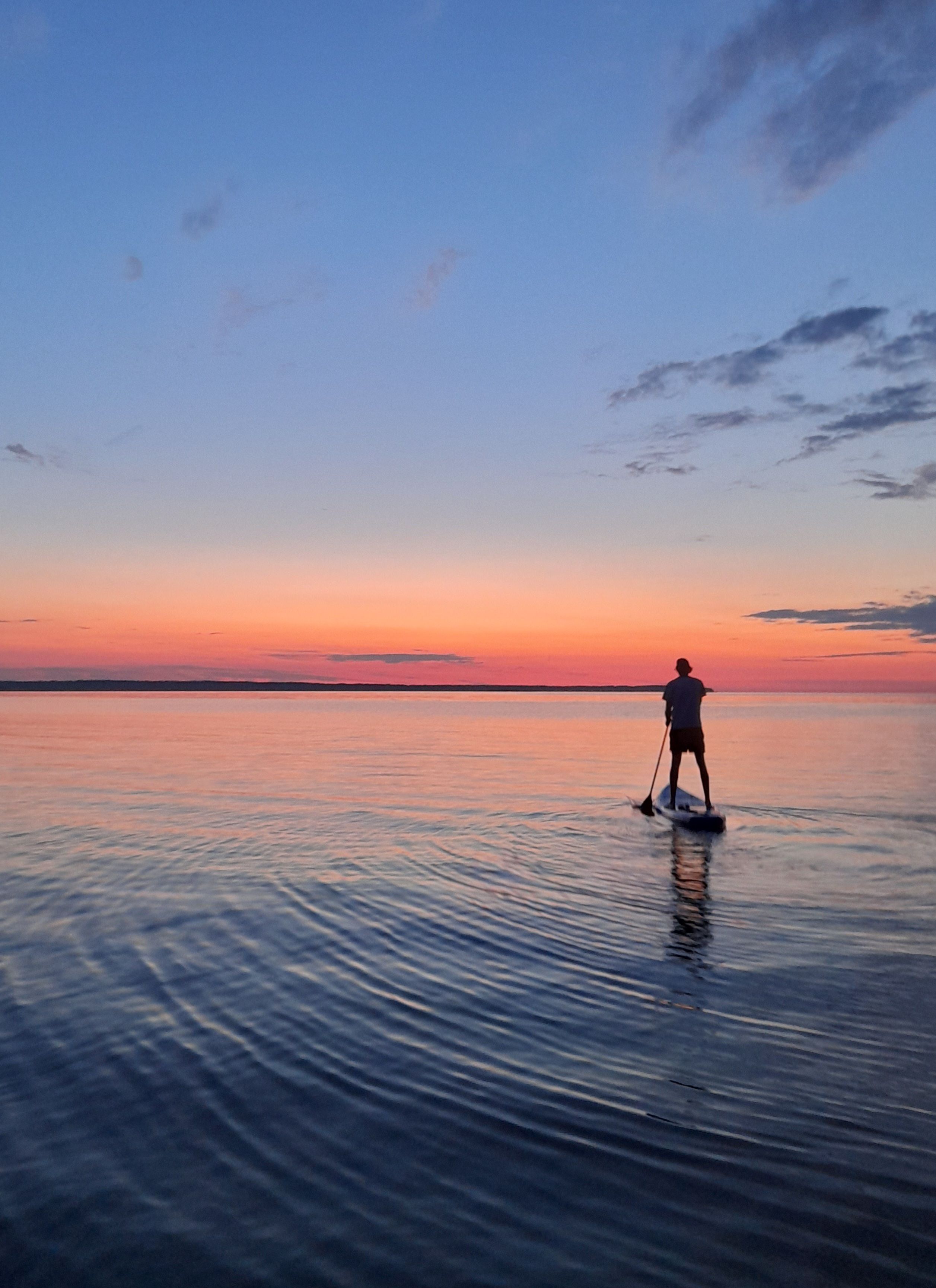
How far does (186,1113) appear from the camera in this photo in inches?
208

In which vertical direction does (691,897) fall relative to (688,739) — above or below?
below

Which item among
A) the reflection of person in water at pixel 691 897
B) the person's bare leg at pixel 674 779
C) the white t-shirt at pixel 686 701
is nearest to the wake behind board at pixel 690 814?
the person's bare leg at pixel 674 779

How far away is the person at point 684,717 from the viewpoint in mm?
19281

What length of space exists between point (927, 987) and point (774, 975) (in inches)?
52.3

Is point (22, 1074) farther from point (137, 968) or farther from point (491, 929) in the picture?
→ point (491, 929)

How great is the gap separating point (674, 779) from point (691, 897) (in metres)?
8.26

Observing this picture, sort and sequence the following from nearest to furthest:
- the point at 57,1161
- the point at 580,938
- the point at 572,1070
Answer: the point at 57,1161 < the point at 572,1070 < the point at 580,938

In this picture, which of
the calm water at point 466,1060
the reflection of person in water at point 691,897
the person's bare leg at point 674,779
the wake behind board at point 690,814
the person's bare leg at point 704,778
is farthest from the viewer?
the person's bare leg at point 674,779

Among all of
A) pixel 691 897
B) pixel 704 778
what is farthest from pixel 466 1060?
pixel 704 778

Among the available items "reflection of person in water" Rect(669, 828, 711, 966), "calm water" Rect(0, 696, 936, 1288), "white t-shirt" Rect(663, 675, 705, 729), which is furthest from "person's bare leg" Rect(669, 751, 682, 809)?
"calm water" Rect(0, 696, 936, 1288)

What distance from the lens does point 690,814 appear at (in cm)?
1759

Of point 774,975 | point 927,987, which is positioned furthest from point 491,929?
point 927,987

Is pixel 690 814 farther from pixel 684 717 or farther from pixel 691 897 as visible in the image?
pixel 691 897

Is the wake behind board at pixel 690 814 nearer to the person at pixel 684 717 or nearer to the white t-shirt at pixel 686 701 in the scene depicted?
the person at pixel 684 717
